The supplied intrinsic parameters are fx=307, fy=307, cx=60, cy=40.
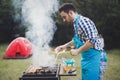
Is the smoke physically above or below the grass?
above

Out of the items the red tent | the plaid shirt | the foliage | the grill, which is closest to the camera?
the plaid shirt

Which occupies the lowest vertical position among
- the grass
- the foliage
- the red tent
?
the grass

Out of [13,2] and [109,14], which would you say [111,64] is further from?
[13,2]

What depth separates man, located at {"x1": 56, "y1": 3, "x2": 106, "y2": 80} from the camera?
426 cm

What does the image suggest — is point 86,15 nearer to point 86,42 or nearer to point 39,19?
point 39,19

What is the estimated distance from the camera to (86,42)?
13.9ft

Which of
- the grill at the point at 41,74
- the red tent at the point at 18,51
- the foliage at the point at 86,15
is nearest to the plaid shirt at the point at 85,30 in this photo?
the grill at the point at 41,74

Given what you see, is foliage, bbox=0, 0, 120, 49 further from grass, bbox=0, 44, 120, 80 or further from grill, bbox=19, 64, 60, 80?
grill, bbox=19, 64, 60, 80

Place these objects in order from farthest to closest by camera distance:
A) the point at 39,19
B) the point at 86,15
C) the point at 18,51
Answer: the point at 86,15 < the point at 39,19 < the point at 18,51

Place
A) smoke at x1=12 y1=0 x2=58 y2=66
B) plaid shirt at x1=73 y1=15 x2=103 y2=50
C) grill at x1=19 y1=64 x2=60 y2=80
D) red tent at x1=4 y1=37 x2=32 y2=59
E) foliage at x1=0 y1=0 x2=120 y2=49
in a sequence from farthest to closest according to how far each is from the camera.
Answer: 1. foliage at x1=0 y1=0 x2=120 y2=49
2. smoke at x1=12 y1=0 x2=58 y2=66
3. red tent at x1=4 y1=37 x2=32 y2=59
4. grill at x1=19 y1=64 x2=60 y2=80
5. plaid shirt at x1=73 y1=15 x2=103 y2=50

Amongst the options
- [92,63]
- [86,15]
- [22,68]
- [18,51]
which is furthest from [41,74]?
[86,15]

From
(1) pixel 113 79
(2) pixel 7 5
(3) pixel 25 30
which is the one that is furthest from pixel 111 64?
(2) pixel 7 5

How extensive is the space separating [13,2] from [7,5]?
332mm

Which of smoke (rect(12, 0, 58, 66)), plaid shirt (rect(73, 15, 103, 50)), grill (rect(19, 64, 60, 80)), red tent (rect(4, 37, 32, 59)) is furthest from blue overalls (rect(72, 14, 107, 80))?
red tent (rect(4, 37, 32, 59))
